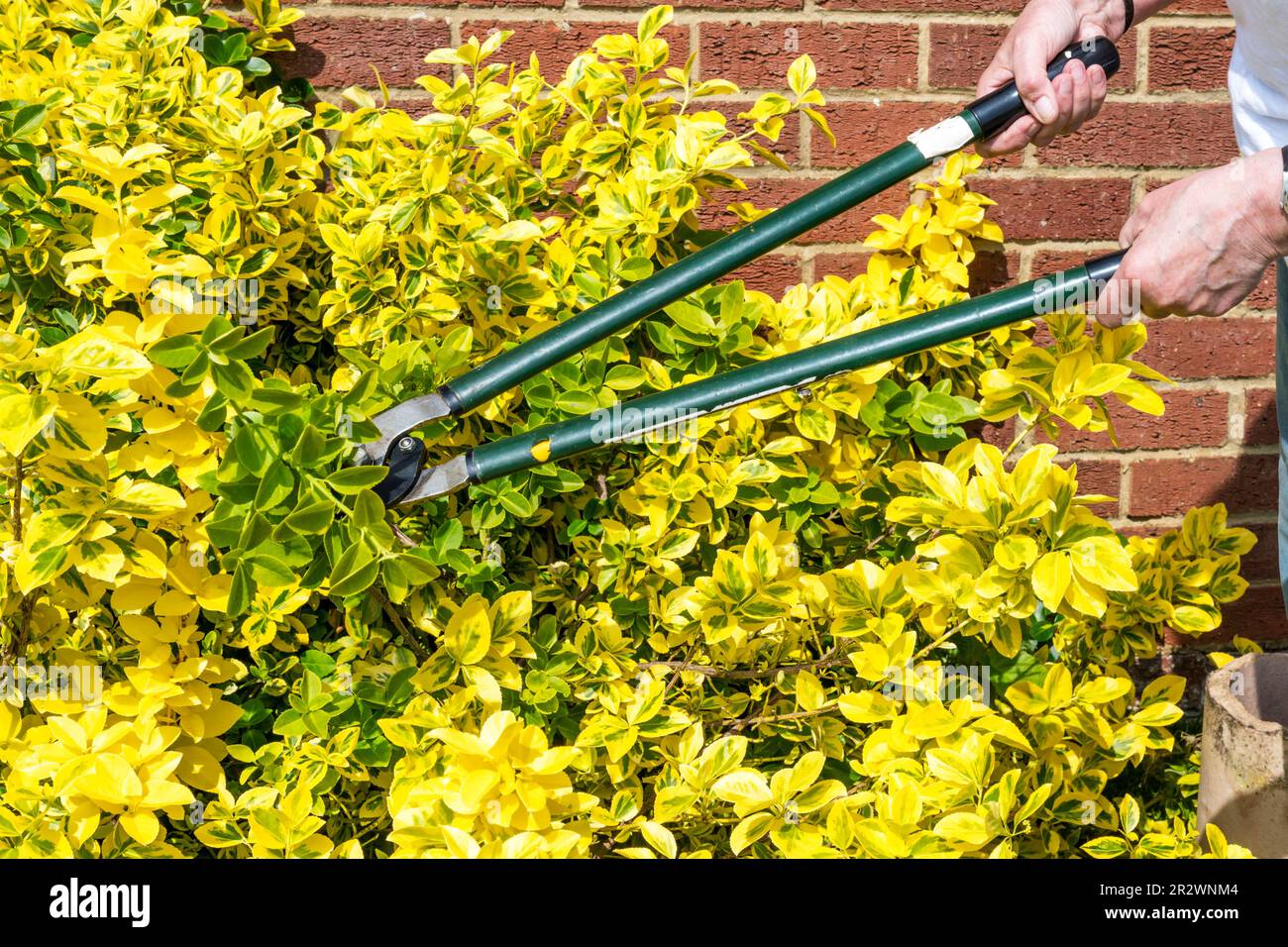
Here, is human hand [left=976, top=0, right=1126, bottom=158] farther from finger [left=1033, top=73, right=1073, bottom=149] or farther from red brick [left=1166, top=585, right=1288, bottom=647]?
red brick [left=1166, top=585, right=1288, bottom=647]

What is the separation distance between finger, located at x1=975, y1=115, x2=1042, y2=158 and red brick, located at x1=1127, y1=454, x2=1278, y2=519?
0.89m

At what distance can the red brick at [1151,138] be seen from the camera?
201cm

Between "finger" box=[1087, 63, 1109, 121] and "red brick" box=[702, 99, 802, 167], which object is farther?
"red brick" box=[702, 99, 802, 167]

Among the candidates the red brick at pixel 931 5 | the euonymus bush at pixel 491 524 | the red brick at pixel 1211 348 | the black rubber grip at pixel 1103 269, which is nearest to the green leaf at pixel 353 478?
the euonymus bush at pixel 491 524

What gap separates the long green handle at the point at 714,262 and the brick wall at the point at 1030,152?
580mm

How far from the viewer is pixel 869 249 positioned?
6.68 feet

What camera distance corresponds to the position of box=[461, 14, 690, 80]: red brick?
6.19ft

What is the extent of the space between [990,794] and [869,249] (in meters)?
1.08

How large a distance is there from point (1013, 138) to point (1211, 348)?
A: 864mm

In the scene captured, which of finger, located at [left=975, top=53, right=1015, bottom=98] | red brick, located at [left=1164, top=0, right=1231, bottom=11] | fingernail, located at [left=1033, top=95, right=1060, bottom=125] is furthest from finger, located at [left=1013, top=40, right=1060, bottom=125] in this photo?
red brick, located at [left=1164, top=0, right=1231, bottom=11]

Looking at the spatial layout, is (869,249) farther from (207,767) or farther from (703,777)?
(207,767)

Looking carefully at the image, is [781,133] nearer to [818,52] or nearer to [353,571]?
[818,52]

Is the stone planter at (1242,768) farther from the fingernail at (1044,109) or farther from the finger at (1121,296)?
the fingernail at (1044,109)
